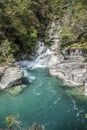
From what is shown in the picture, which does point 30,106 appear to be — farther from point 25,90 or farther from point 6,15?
point 6,15

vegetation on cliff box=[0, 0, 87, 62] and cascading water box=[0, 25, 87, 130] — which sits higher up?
vegetation on cliff box=[0, 0, 87, 62]

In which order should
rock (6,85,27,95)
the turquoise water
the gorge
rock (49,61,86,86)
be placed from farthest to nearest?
1. rock (49,61,86,86)
2. rock (6,85,27,95)
3. the gorge
4. the turquoise water

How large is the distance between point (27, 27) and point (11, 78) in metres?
21.1

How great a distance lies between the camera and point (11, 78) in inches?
1718

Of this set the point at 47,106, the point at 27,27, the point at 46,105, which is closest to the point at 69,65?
the point at 46,105

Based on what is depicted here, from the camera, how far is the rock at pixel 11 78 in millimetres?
42850

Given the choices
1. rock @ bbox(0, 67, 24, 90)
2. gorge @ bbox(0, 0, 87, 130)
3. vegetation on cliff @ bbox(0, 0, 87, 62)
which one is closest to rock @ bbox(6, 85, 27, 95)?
gorge @ bbox(0, 0, 87, 130)

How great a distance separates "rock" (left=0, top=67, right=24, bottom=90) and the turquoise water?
208 centimetres

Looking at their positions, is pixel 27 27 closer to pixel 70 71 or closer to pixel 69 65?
pixel 69 65

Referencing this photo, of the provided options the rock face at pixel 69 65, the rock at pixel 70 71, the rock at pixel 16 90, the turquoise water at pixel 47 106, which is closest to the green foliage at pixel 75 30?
the rock face at pixel 69 65

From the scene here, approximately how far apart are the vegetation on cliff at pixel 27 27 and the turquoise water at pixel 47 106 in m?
10.2

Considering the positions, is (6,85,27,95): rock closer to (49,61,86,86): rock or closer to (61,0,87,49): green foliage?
(49,61,86,86): rock

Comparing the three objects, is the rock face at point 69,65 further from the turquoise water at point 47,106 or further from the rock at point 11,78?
the rock at point 11,78

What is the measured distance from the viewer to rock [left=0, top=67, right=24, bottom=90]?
42.8 m
